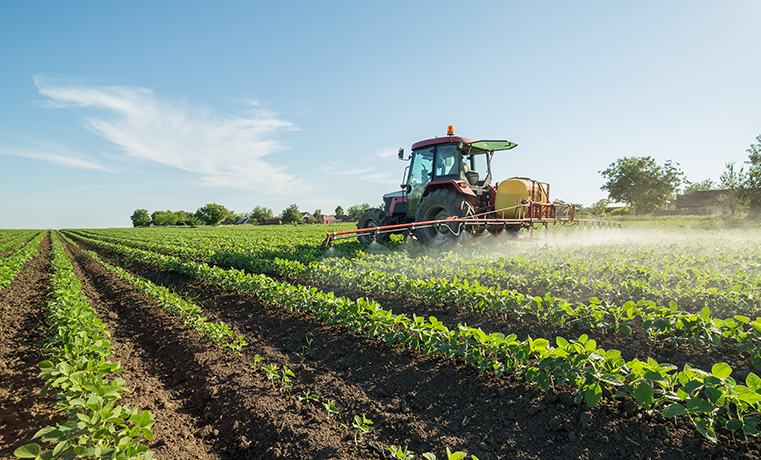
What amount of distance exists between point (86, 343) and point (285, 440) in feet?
7.87

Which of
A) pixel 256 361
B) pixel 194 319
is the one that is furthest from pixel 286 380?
pixel 194 319

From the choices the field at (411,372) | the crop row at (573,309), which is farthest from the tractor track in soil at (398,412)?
the crop row at (573,309)

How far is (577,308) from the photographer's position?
355 centimetres

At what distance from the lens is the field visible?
7.09ft

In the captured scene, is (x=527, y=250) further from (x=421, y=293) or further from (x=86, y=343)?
(x=86, y=343)

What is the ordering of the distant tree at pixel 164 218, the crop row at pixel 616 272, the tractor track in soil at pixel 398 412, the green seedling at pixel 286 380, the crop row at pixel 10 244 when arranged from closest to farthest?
the tractor track in soil at pixel 398 412, the green seedling at pixel 286 380, the crop row at pixel 616 272, the crop row at pixel 10 244, the distant tree at pixel 164 218

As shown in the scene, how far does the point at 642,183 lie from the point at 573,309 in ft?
148

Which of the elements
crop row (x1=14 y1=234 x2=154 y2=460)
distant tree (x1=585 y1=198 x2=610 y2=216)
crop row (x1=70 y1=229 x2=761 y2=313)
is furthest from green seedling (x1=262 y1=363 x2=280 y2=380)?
distant tree (x1=585 y1=198 x2=610 y2=216)

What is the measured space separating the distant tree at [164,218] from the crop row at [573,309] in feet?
348

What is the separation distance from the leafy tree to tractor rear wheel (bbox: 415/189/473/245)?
136 ft

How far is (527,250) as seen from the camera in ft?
24.5

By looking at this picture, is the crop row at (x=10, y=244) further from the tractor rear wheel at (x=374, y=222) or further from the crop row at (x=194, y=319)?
the tractor rear wheel at (x=374, y=222)

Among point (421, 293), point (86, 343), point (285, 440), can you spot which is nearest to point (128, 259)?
point (86, 343)

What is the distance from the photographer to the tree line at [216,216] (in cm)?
8275
